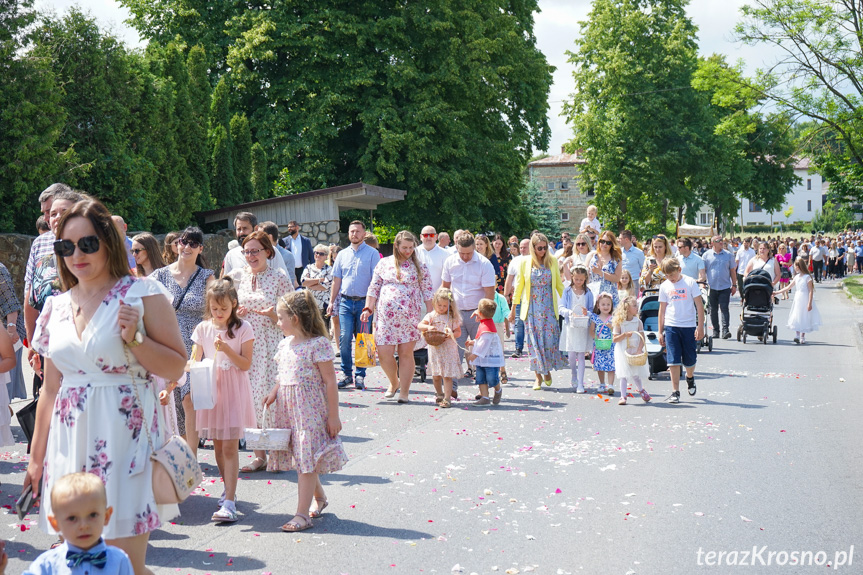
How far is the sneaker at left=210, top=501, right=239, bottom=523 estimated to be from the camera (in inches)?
242

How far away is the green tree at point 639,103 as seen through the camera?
49.5 meters

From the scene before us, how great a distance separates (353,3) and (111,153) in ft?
43.3

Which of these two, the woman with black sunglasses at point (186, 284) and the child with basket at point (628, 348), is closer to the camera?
the woman with black sunglasses at point (186, 284)

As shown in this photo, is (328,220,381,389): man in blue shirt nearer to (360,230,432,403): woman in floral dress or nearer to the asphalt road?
(360,230,432,403): woman in floral dress

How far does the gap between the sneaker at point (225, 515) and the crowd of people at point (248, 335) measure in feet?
0.06

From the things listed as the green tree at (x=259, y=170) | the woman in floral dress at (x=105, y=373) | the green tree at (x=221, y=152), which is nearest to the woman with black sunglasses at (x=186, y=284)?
the woman in floral dress at (x=105, y=373)

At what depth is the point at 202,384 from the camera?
21.1 feet

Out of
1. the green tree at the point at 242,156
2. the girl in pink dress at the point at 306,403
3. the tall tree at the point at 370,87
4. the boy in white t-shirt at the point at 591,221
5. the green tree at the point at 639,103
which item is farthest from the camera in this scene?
the green tree at the point at 639,103

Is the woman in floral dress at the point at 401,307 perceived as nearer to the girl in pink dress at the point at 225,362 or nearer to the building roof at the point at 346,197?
the girl in pink dress at the point at 225,362

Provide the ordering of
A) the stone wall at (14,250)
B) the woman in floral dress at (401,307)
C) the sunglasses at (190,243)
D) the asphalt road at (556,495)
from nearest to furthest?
the asphalt road at (556,495) → the sunglasses at (190,243) → the woman in floral dress at (401,307) → the stone wall at (14,250)

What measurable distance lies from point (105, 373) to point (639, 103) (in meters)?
48.5

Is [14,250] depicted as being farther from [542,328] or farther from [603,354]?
[603,354]

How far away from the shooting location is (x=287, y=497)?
6.90 metres

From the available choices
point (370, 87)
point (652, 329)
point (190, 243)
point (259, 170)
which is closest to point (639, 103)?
point (370, 87)
